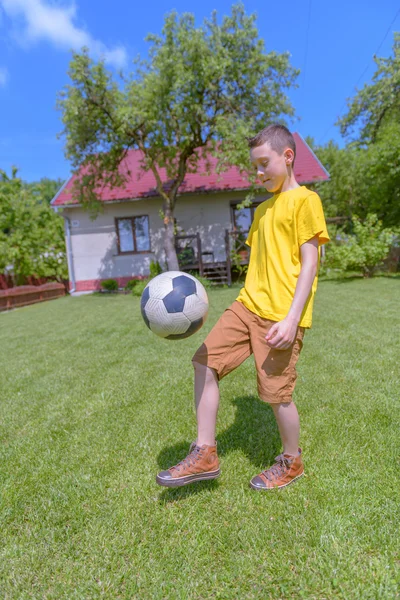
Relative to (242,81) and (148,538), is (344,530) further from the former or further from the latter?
(242,81)

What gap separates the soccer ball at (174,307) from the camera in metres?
2.19

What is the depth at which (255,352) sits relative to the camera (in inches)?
83.7

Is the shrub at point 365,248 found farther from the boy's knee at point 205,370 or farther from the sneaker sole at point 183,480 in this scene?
the sneaker sole at point 183,480

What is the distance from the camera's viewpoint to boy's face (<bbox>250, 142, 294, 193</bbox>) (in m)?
2.10

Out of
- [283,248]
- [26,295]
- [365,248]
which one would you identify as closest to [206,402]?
[283,248]

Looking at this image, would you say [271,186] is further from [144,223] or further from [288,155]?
[144,223]

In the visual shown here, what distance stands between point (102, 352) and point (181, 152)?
10.8m

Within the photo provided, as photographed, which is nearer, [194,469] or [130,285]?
[194,469]

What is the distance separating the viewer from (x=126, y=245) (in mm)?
17453

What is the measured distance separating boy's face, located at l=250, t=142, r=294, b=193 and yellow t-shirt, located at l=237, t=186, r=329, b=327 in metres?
0.10

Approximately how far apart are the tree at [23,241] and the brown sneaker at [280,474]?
17.9 meters

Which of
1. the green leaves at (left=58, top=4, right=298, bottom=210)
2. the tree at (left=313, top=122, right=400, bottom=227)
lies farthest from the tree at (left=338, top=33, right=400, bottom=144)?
the green leaves at (left=58, top=4, right=298, bottom=210)

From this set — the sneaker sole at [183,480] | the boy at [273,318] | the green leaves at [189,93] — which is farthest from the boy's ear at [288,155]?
the green leaves at [189,93]

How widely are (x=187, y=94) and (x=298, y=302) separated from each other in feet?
41.2
